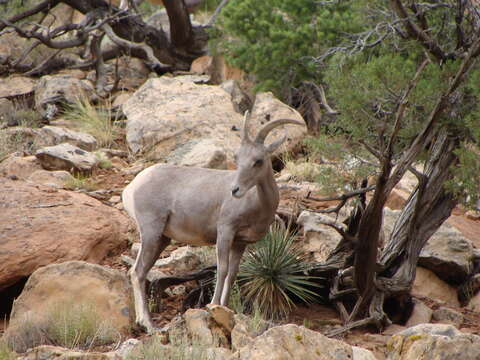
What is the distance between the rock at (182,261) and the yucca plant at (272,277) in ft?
2.84

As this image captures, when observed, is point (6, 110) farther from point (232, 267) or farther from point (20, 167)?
point (232, 267)

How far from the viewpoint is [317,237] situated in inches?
353

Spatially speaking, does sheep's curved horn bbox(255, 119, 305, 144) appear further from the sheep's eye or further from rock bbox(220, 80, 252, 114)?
rock bbox(220, 80, 252, 114)

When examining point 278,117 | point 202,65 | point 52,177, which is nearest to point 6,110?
point 52,177

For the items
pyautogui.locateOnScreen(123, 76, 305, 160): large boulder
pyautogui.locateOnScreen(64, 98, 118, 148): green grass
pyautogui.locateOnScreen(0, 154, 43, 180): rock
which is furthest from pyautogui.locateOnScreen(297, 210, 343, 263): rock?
pyautogui.locateOnScreen(64, 98, 118, 148): green grass

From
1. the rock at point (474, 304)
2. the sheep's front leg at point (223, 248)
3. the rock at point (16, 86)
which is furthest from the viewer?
the rock at point (16, 86)

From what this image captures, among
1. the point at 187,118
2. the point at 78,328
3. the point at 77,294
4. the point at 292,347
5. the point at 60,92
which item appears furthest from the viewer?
the point at 60,92

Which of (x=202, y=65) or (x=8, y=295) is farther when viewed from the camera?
(x=202, y=65)

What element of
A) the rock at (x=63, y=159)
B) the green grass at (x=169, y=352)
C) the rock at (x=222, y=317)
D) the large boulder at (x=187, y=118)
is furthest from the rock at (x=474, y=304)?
the rock at (x=63, y=159)

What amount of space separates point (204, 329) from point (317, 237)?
370cm

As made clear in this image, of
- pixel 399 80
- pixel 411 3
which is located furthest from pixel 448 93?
pixel 411 3

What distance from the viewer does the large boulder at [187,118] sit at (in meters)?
12.5

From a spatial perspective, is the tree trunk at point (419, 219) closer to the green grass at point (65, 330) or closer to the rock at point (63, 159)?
the green grass at point (65, 330)

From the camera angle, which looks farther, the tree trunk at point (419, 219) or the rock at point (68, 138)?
the rock at point (68, 138)
